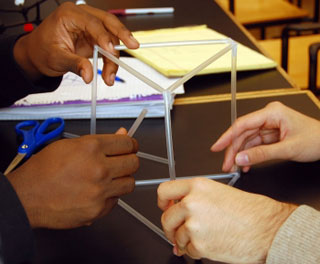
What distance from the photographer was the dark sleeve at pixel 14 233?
26.0 inches

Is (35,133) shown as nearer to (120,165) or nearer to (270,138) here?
(120,165)

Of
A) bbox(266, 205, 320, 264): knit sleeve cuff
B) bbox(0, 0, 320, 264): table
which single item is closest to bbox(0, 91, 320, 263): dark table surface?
bbox(0, 0, 320, 264): table

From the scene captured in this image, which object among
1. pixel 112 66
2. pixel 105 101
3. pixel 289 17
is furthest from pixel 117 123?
pixel 289 17

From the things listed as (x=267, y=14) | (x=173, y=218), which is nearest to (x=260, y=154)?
(x=173, y=218)

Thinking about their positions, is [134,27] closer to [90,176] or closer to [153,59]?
[153,59]

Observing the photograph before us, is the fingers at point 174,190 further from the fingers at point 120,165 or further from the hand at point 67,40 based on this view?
the hand at point 67,40

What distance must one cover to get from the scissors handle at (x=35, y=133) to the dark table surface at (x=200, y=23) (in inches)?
13.6

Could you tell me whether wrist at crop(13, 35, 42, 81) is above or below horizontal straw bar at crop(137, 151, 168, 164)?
above

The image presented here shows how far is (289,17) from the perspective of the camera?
8.34 feet

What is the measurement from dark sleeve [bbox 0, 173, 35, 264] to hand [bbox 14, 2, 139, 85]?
0.32 meters

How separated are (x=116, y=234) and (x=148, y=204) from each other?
0.09 m

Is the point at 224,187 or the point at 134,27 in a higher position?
the point at 134,27

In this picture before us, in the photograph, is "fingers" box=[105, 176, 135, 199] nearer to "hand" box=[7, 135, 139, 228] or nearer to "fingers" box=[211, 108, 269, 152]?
"hand" box=[7, 135, 139, 228]

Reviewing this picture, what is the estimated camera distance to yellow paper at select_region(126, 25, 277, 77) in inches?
48.5
